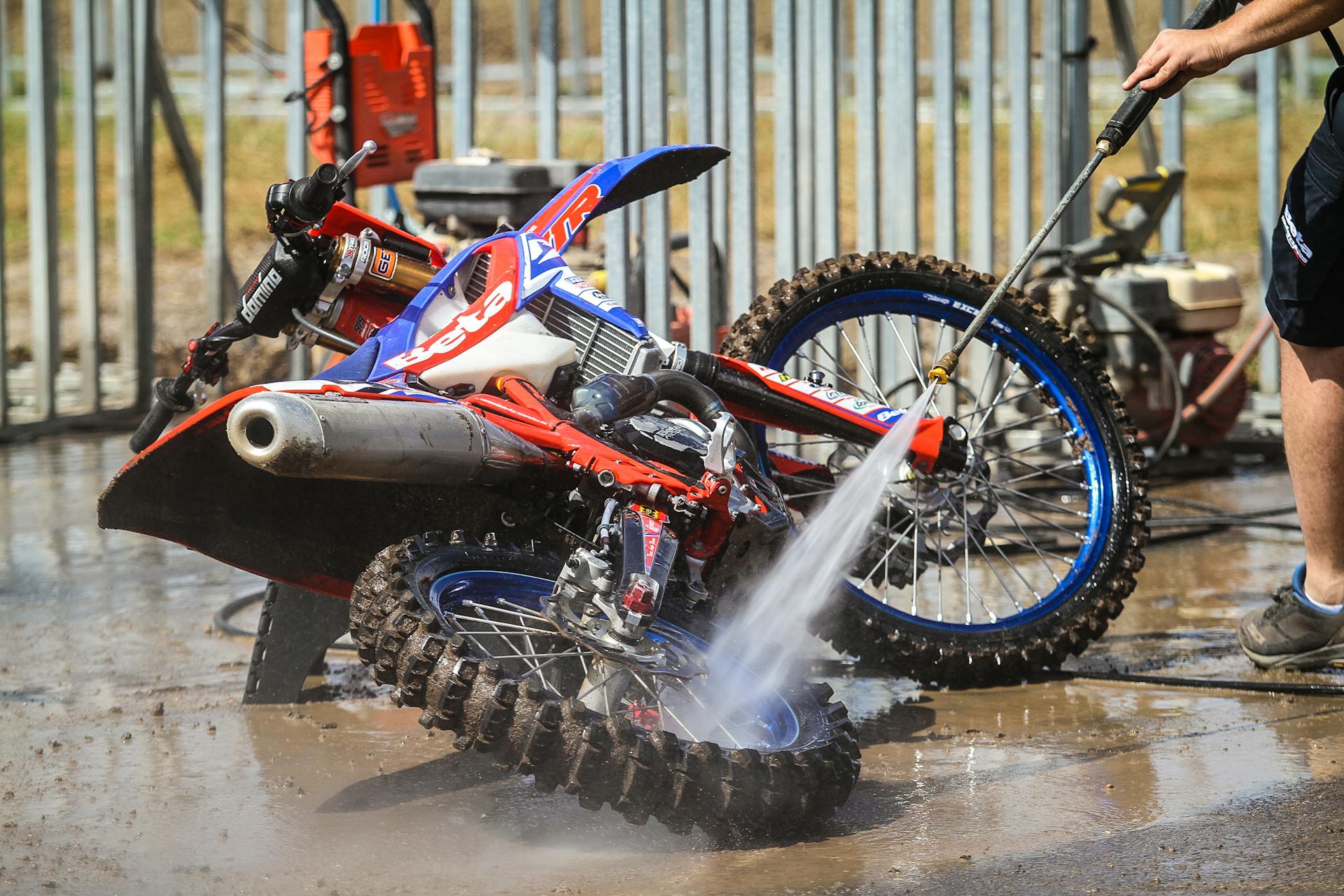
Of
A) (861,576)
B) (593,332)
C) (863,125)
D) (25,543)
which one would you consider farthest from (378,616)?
(863,125)

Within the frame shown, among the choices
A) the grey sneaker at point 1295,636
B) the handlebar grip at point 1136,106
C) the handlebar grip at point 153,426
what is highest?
the handlebar grip at point 1136,106

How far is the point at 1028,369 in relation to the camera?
4051 mm

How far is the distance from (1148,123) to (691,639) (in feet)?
14.2

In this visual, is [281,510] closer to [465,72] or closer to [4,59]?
[465,72]

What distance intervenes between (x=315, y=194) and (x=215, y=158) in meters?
5.05

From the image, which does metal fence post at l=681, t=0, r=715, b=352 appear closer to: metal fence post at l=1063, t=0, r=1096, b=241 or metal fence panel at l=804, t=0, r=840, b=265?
metal fence panel at l=804, t=0, r=840, b=265

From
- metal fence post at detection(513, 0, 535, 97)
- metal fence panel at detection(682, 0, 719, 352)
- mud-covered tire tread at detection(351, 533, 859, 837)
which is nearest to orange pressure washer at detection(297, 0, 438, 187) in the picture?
metal fence panel at detection(682, 0, 719, 352)

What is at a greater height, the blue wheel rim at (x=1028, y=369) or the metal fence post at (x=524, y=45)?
the metal fence post at (x=524, y=45)

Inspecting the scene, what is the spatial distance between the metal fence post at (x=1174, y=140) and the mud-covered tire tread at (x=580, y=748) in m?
4.10

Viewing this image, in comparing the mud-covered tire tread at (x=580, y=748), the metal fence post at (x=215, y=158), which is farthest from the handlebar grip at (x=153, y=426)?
the metal fence post at (x=215, y=158)

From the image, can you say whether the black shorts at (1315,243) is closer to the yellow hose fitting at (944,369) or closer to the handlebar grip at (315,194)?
the yellow hose fitting at (944,369)

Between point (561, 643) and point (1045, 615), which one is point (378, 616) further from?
point (1045, 615)

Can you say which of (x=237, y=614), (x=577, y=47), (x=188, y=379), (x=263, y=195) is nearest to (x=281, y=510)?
(x=188, y=379)

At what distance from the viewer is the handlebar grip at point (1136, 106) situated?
3.47 m
